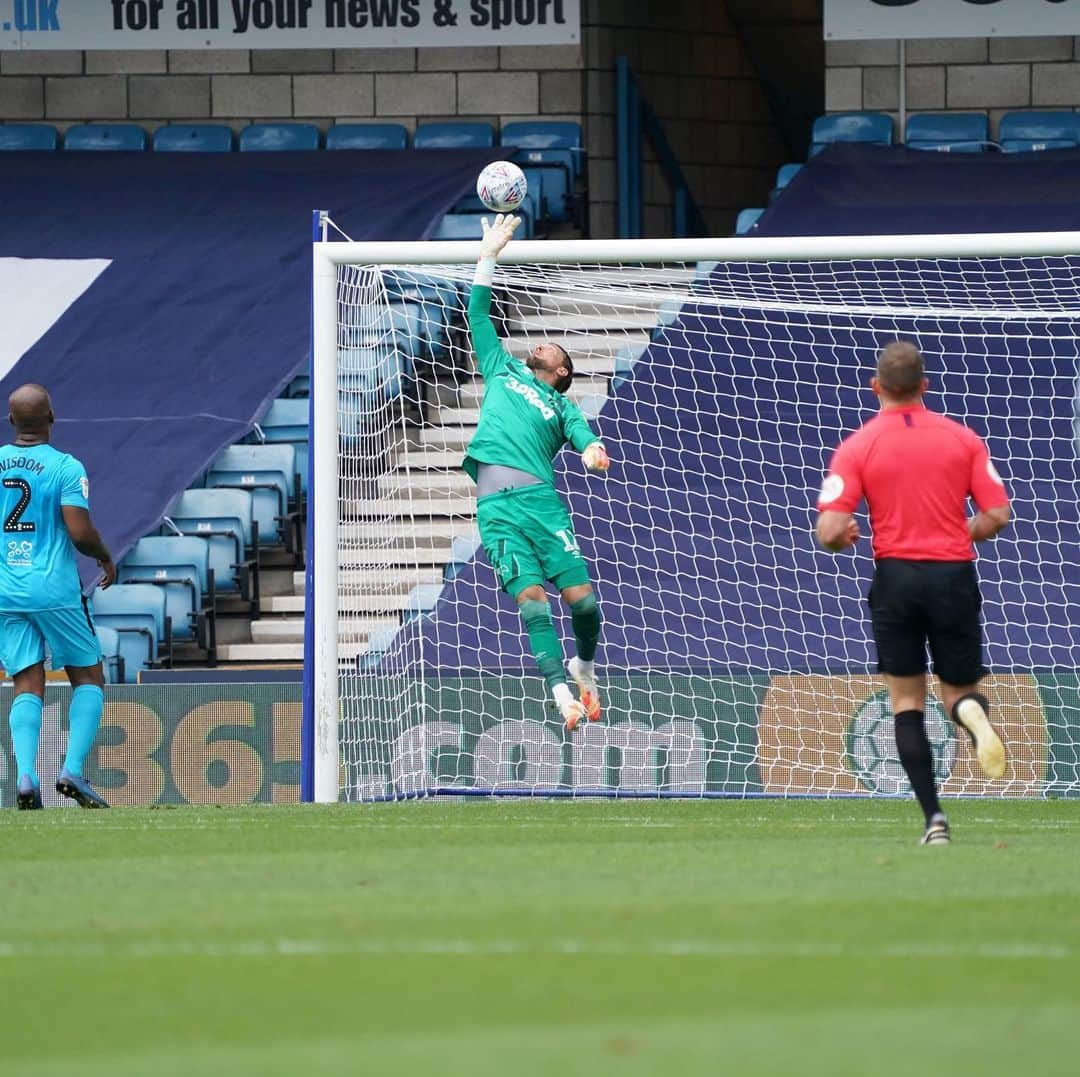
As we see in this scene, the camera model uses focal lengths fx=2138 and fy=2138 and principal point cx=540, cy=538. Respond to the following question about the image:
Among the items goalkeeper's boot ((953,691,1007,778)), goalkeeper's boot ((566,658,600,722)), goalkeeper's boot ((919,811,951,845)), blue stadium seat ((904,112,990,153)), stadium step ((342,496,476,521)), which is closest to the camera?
goalkeeper's boot ((953,691,1007,778))

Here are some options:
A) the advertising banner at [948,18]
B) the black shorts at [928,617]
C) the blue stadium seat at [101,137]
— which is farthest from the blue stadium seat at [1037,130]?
the black shorts at [928,617]

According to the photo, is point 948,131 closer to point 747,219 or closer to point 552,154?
point 747,219

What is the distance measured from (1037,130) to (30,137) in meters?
8.10

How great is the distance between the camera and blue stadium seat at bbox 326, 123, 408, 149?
1703 centimetres

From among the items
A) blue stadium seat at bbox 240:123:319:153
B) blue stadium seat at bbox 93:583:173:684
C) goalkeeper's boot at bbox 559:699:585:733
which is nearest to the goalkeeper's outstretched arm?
goalkeeper's boot at bbox 559:699:585:733

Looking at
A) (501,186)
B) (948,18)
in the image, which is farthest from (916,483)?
(948,18)

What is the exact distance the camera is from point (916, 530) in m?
6.59

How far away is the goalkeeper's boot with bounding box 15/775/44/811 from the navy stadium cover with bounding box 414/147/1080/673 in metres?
2.89

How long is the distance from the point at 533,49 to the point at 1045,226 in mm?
4732

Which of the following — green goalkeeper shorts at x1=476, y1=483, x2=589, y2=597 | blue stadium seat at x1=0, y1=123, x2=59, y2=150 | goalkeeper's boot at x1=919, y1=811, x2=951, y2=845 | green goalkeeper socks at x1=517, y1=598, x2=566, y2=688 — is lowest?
goalkeeper's boot at x1=919, y1=811, x2=951, y2=845

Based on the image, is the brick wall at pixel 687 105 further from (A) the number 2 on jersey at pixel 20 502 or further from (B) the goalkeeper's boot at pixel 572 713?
(B) the goalkeeper's boot at pixel 572 713

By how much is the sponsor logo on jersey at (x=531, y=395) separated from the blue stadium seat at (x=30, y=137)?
9.63 metres

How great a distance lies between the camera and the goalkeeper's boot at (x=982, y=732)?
6281mm

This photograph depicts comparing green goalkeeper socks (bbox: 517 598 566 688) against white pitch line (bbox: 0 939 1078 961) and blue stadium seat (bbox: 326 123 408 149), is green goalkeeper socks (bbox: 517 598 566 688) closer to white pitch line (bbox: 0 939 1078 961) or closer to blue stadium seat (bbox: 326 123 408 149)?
white pitch line (bbox: 0 939 1078 961)
